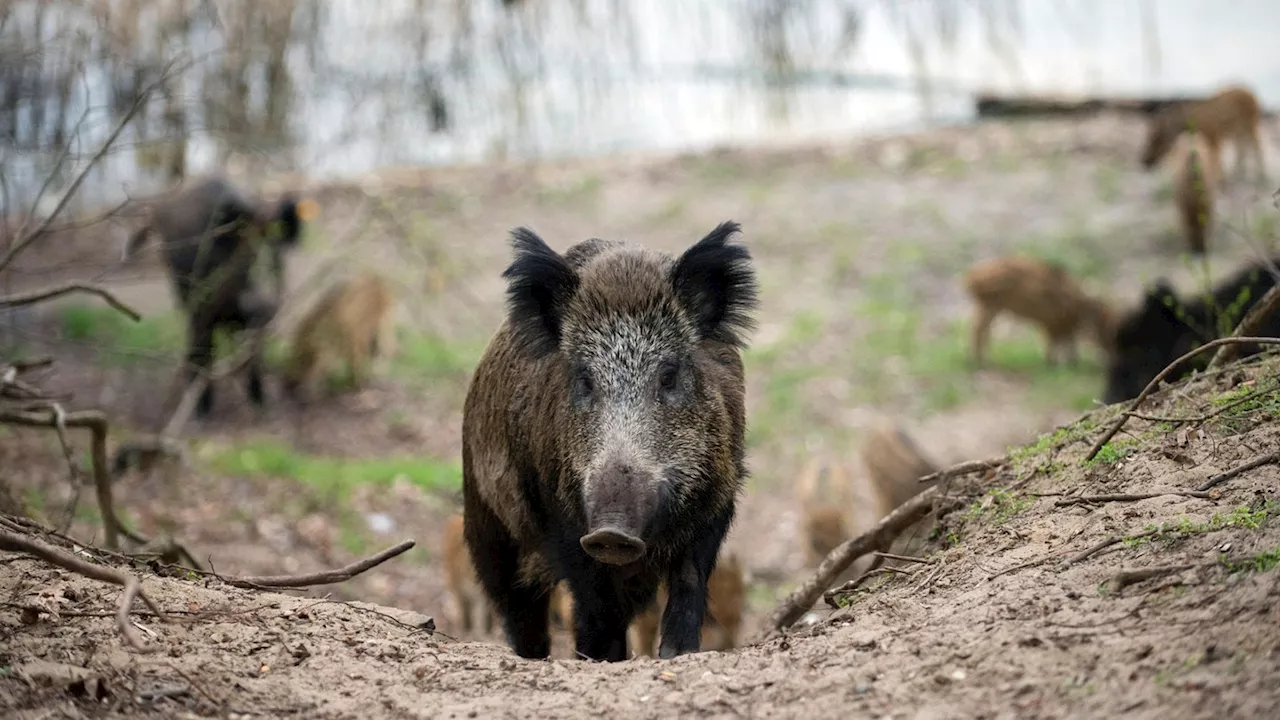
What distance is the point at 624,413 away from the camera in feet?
15.5

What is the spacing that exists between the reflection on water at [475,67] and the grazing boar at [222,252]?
465 mm

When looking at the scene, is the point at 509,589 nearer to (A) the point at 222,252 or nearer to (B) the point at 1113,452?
(B) the point at 1113,452

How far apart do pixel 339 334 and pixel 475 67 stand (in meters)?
3.28

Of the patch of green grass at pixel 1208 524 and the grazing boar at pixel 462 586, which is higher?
the patch of green grass at pixel 1208 524

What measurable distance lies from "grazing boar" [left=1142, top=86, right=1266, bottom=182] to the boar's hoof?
1502 cm

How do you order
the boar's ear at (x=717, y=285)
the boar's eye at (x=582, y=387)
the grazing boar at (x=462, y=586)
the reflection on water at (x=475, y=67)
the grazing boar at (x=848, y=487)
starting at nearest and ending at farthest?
1. the boar's eye at (x=582, y=387)
2. the boar's ear at (x=717, y=285)
3. the grazing boar at (x=462, y=586)
4. the reflection on water at (x=475, y=67)
5. the grazing boar at (x=848, y=487)

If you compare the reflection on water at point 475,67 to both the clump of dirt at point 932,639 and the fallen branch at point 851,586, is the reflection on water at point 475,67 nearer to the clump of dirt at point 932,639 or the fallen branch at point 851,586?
the clump of dirt at point 932,639

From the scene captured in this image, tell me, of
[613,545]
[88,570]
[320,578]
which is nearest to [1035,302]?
[613,545]

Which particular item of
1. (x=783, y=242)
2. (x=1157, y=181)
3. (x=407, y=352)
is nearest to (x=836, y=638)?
(x=407, y=352)

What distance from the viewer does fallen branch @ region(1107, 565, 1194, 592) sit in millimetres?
3402

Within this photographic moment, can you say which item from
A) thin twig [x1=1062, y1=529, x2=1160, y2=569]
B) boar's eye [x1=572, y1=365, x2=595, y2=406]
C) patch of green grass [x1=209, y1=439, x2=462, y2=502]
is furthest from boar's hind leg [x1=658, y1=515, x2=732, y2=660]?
patch of green grass [x1=209, y1=439, x2=462, y2=502]

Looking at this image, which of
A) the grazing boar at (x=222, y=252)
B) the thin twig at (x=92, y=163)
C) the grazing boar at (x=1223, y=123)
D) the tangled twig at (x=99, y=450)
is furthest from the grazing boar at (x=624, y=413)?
the grazing boar at (x=1223, y=123)

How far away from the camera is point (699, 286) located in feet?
16.7

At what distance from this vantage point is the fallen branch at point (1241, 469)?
390 cm
